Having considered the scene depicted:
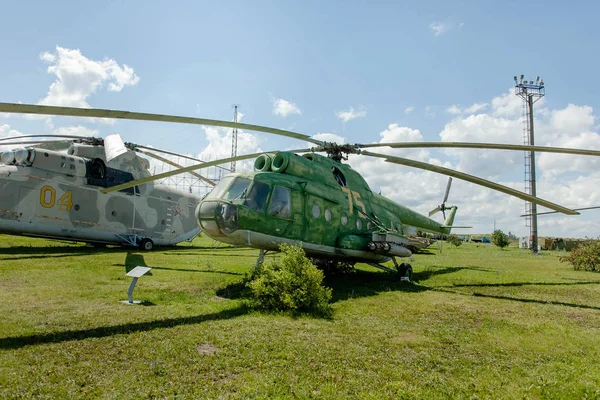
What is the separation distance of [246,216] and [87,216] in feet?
40.7

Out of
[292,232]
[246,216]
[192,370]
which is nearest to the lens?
[192,370]

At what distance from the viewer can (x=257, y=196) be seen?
9.37 m

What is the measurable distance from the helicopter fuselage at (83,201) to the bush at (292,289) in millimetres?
13139

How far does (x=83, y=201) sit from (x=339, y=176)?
12565mm

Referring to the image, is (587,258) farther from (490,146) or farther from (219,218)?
(219,218)

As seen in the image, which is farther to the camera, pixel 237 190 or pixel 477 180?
pixel 477 180

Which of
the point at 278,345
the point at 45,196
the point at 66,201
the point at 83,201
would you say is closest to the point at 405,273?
the point at 278,345

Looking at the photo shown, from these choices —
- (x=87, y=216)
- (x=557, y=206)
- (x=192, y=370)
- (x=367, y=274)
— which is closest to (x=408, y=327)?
(x=192, y=370)

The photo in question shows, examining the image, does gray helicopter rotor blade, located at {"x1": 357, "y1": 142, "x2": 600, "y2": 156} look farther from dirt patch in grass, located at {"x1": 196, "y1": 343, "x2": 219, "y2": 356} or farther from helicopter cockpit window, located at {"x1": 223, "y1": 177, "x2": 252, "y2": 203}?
dirt patch in grass, located at {"x1": 196, "y1": 343, "x2": 219, "y2": 356}

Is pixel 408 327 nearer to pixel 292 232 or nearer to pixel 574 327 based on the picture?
pixel 574 327

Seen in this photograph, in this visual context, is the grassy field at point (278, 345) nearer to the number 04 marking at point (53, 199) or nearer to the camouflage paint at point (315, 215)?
the camouflage paint at point (315, 215)

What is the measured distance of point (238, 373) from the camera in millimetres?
4441

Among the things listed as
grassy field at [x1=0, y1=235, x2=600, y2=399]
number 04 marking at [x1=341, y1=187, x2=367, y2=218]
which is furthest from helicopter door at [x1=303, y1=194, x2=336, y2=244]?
grassy field at [x1=0, y1=235, x2=600, y2=399]

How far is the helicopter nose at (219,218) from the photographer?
8.69 m
